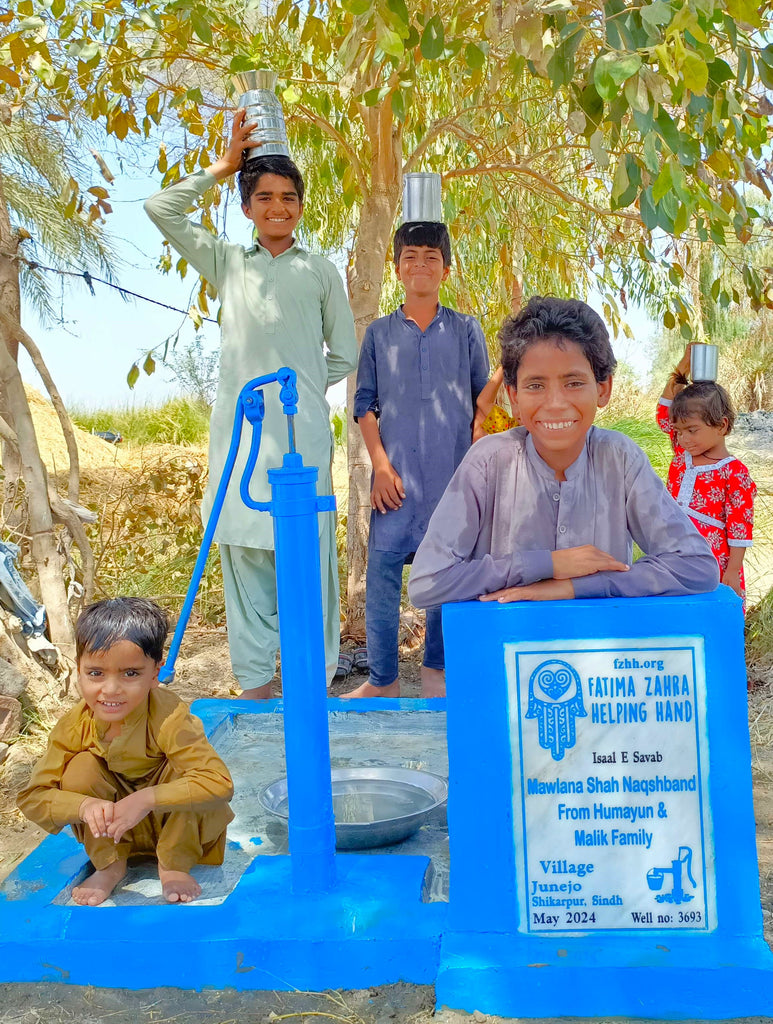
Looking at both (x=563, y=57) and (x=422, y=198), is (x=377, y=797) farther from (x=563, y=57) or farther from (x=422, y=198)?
(x=422, y=198)

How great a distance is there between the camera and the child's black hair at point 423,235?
3.43 m

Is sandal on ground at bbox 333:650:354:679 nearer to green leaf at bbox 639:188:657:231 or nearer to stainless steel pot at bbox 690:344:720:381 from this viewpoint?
stainless steel pot at bbox 690:344:720:381

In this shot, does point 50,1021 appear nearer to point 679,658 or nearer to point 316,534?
point 316,534

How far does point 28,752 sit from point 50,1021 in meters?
1.68

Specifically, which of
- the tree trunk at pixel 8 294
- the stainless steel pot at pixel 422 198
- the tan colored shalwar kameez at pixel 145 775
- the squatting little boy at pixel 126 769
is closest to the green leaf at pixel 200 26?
the stainless steel pot at pixel 422 198

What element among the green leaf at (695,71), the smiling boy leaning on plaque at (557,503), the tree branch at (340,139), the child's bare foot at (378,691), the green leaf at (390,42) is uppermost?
the tree branch at (340,139)

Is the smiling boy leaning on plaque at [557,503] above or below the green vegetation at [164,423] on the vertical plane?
below

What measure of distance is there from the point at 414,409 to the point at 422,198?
0.72 meters

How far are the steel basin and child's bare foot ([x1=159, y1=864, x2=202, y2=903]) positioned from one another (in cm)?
30

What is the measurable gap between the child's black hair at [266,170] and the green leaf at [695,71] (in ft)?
5.24

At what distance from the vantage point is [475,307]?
6.62 meters

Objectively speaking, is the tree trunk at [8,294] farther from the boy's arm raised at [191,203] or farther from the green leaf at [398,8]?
the green leaf at [398,8]

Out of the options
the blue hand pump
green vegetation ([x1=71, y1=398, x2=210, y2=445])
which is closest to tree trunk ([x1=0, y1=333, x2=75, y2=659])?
the blue hand pump

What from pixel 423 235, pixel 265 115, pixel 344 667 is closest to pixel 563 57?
pixel 423 235
